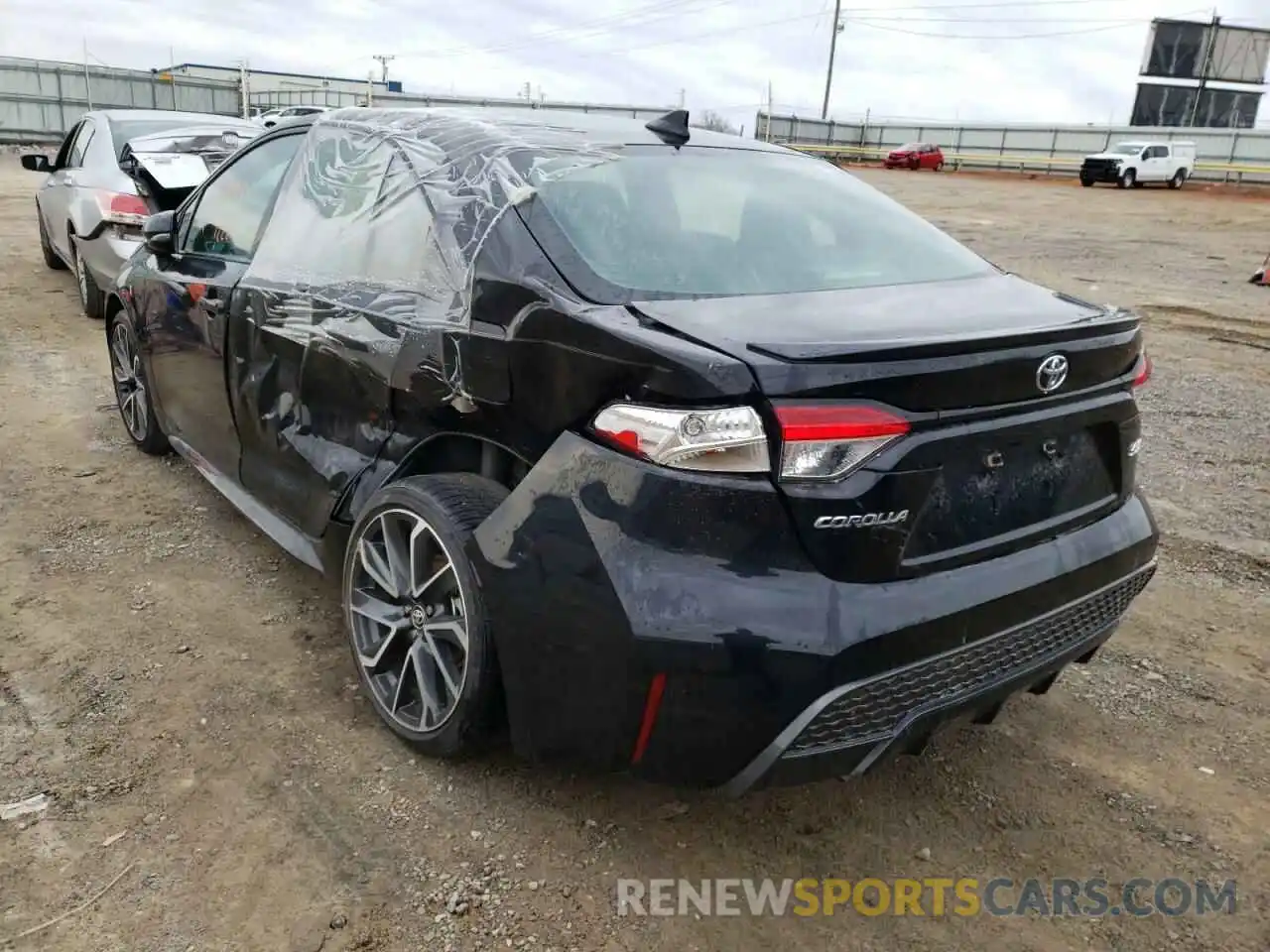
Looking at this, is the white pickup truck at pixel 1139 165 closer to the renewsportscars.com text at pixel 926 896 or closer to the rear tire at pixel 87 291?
the rear tire at pixel 87 291

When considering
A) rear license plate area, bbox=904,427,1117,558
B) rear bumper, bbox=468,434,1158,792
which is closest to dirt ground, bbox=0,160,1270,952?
rear bumper, bbox=468,434,1158,792

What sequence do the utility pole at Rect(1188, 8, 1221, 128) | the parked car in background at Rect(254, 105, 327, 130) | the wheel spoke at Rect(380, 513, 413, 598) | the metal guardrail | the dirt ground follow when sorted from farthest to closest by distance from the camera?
the utility pole at Rect(1188, 8, 1221, 128)
the metal guardrail
the parked car in background at Rect(254, 105, 327, 130)
the wheel spoke at Rect(380, 513, 413, 598)
the dirt ground

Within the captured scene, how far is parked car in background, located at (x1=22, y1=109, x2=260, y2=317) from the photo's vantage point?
7.07 meters

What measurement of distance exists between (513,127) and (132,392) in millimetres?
3042

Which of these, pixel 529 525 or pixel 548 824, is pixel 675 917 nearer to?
pixel 548 824

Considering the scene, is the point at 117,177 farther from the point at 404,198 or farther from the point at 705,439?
the point at 705,439

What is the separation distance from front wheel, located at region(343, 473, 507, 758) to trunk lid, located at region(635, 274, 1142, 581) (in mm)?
755

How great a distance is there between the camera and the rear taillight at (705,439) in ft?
6.21

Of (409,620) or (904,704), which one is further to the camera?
(409,620)

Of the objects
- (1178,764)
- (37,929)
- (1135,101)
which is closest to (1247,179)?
(1135,101)

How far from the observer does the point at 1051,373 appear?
2131 mm

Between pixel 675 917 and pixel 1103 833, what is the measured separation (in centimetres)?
113

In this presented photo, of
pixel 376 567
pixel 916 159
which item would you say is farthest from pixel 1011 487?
pixel 916 159

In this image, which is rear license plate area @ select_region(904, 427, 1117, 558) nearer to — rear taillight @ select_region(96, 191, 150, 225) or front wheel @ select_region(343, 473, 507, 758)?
front wheel @ select_region(343, 473, 507, 758)
